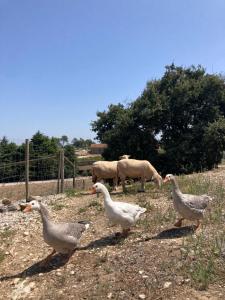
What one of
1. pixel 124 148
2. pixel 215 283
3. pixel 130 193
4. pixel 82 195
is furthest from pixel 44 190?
pixel 215 283

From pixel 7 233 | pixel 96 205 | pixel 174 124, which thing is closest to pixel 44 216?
pixel 7 233

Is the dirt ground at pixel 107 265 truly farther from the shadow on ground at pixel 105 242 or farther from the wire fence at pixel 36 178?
the wire fence at pixel 36 178

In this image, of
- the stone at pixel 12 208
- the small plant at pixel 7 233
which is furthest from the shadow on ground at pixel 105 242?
the stone at pixel 12 208

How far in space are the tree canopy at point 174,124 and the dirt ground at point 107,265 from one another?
1519 centimetres

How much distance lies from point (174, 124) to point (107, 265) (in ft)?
65.2

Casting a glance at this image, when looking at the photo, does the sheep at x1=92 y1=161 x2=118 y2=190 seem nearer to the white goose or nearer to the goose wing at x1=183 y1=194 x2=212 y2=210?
the white goose

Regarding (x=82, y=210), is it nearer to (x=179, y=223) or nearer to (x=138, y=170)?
(x=179, y=223)

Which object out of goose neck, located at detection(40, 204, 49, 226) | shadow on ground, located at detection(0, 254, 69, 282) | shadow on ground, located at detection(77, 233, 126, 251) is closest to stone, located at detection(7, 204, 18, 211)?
shadow on ground, located at detection(77, 233, 126, 251)

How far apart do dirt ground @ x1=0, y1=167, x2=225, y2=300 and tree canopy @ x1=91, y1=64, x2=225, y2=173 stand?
1519cm

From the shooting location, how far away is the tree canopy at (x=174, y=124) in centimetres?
2438

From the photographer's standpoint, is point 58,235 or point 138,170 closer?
point 58,235

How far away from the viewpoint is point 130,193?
12531 millimetres

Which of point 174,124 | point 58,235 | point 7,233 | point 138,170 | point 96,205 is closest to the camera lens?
point 58,235

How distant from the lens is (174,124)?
25906 millimetres
